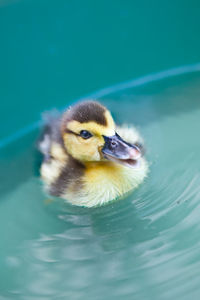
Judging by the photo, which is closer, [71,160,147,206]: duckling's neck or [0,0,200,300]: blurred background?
[0,0,200,300]: blurred background

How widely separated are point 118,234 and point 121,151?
38cm

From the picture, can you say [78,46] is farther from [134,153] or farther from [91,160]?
[134,153]

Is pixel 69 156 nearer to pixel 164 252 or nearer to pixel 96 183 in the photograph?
pixel 96 183

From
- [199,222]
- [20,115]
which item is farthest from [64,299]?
[20,115]

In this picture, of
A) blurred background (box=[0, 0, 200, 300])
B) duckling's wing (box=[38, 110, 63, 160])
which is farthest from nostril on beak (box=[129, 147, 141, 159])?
duckling's wing (box=[38, 110, 63, 160])

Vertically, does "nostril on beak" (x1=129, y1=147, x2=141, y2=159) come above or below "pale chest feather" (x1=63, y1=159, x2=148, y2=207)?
below

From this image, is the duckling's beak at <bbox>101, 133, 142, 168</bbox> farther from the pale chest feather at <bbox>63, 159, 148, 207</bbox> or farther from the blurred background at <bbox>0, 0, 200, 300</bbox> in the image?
the blurred background at <bbox>0, 0, 200, 300</bbox>

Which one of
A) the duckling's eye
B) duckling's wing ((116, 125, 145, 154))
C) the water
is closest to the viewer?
the water

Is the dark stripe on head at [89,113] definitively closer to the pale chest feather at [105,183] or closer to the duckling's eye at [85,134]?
the duckling's eye at [85,134]

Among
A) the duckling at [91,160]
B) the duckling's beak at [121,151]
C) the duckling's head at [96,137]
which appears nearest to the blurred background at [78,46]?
the duckling at [91,160]

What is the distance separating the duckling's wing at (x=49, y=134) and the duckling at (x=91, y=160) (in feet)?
0.08

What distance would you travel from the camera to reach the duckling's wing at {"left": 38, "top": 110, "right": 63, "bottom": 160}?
249 cm

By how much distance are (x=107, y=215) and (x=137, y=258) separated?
1.15 feet

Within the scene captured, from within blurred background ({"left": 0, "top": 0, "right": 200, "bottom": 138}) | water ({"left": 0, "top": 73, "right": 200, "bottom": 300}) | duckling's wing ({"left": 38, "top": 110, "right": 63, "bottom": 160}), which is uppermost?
blurred background ({"left": 0, "top": 0, "right": 200, "bottom": 138})
